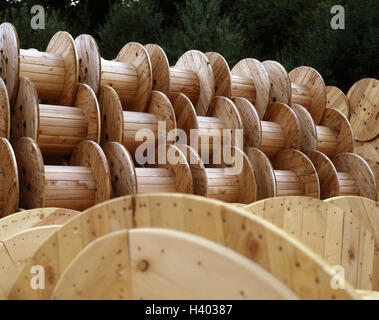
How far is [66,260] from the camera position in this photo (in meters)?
1.39

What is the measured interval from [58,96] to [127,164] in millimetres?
695

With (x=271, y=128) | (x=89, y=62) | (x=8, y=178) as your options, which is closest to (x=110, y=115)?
(x=89, y=62)

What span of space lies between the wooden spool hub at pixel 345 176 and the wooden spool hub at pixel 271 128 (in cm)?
27

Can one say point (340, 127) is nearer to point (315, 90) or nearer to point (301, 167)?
point (315, 90)

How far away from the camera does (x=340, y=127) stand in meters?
4.69

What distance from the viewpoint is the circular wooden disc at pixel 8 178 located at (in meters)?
2.80

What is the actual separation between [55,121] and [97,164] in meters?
0.36

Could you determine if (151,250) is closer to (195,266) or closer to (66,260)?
(195,266)

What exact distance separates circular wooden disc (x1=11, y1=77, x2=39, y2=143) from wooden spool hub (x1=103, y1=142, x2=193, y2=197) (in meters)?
0.48

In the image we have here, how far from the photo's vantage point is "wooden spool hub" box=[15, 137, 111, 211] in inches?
115

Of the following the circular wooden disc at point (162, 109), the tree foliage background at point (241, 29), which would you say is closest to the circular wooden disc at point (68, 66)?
the circular wooden disc at point (162, 109)

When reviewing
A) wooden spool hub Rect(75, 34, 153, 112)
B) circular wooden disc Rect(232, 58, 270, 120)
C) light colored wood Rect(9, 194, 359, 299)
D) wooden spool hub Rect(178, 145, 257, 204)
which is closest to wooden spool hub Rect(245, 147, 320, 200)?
wooden spool hub Rect(178, 145, 257, 204)

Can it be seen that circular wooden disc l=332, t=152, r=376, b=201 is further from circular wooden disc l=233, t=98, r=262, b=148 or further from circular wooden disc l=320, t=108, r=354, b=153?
circular wooden disc l=233, t=98, r=262, b=148
